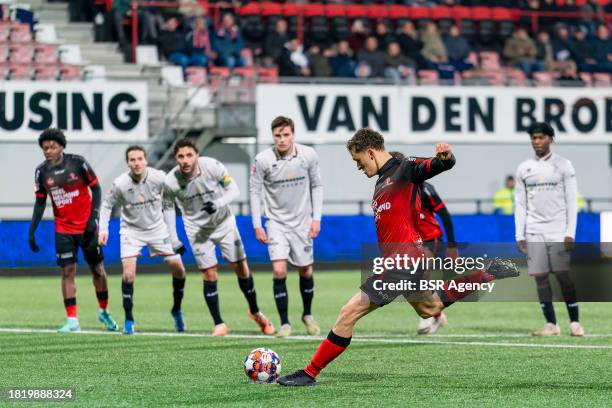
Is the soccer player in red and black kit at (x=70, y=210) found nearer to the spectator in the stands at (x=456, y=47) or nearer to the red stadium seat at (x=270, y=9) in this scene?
the red stadium seat at (x=270, y=9)

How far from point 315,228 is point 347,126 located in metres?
13.3

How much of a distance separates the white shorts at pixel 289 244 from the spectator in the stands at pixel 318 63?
15018 millimetres

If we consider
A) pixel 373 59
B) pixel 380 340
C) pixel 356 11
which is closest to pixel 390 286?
pixel 380 340

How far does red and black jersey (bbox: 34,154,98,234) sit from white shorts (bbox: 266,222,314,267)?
206 cm

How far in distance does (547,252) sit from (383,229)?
185 inches

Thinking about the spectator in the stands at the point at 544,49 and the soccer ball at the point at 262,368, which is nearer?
the soccer ball at the point at 262,368

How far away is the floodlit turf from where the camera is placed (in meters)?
8.78

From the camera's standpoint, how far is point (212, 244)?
1396 centimetres

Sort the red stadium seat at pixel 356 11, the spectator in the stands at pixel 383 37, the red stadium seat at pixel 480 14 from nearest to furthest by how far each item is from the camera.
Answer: the spectator in the stands at pixel 383 37
the red stadium seat at pixel 356 11
the red stadium seat at pixel 480 14

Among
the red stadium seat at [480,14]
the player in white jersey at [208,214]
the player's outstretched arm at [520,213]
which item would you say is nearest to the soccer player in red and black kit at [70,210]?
the player in white jersey at [208,214]

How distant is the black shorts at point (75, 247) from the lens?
46.3ft

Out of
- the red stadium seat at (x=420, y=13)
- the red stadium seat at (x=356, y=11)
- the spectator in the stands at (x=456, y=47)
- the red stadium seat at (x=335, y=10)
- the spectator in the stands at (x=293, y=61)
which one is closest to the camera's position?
the spectator in the stands at (x=293, y=61)

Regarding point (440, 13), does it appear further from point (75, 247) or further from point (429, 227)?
point (75, 247)

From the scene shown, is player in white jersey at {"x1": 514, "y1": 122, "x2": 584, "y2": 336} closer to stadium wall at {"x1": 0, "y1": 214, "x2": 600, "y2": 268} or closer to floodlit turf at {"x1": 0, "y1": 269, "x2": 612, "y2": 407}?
floodlit turf at {"x1": 0, "y1": 269, "x2": 612, "y2": 407}
